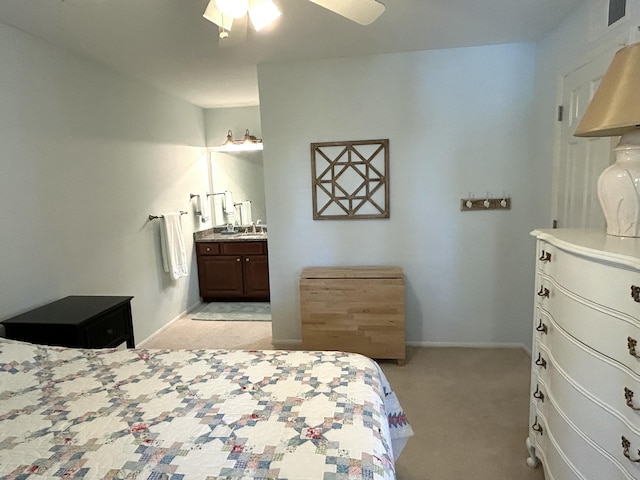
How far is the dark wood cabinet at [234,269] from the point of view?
15.7 ft

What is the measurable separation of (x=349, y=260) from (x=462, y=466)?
5.89 feet

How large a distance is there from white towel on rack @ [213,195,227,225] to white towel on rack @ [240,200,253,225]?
26 cm

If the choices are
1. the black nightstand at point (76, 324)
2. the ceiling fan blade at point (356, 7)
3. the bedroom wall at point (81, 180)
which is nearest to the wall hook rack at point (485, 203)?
the ceiling fan blade at point (356, 7)

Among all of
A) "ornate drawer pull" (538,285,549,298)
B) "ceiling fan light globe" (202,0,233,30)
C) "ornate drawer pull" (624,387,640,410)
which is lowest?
"ornate drawer pull" (624,387,640,410)

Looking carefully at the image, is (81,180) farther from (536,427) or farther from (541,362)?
(536,427)

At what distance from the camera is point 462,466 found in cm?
201

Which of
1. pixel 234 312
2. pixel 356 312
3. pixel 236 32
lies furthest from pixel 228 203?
pixel 236 32

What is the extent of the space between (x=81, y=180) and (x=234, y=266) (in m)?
2.14

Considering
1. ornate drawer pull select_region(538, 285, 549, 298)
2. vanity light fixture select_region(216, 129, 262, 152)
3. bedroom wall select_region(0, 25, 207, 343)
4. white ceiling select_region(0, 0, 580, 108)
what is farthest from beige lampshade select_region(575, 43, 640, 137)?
vanity light fixture select_region(216, 129, 262, 152)

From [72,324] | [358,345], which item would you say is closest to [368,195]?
[358,345]

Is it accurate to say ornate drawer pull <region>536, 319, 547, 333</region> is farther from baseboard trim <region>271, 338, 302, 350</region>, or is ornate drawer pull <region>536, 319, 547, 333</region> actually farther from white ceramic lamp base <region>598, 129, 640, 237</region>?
baseboard trim <region>271, 338, 302, 350</region>

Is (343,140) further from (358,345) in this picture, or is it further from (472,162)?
(358,345)

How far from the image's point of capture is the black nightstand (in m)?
2.18

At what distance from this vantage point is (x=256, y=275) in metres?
4.82
